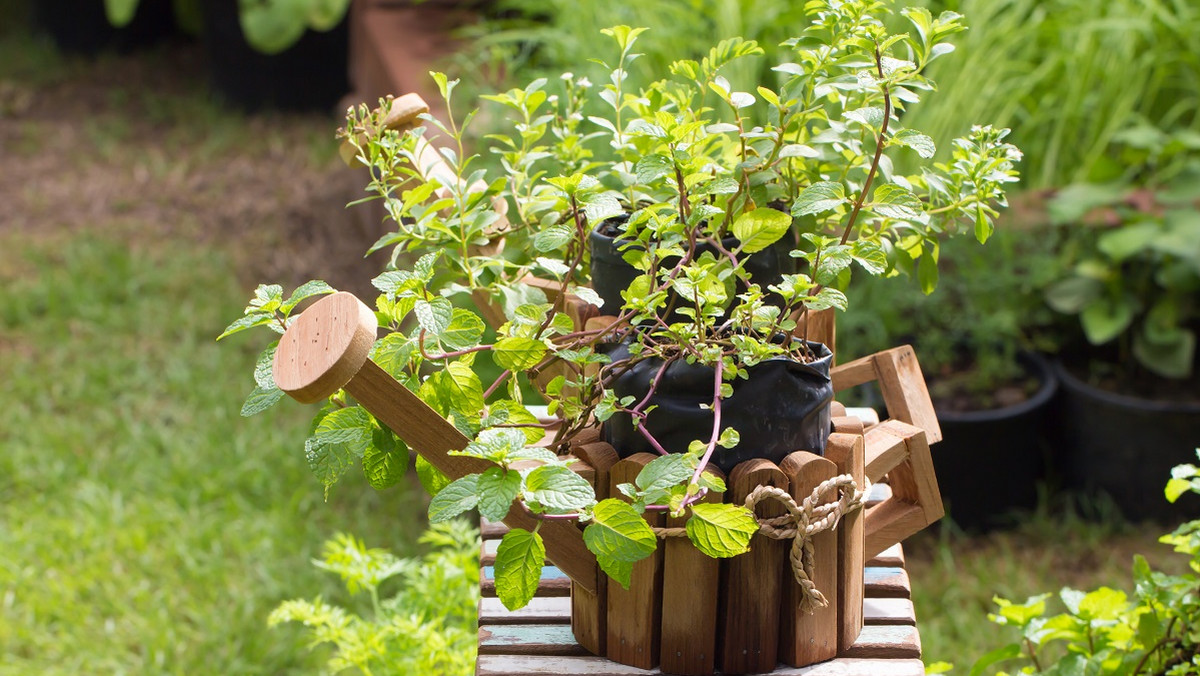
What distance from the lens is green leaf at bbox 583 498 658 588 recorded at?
3.28ft

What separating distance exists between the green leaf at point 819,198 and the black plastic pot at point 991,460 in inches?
69.0

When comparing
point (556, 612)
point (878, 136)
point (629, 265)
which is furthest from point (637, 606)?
point (878, 136)

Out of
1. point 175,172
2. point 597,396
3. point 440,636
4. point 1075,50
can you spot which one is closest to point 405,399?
point 597,396

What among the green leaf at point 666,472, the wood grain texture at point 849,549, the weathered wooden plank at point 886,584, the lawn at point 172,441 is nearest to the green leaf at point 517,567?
the green leaf at point 666,472

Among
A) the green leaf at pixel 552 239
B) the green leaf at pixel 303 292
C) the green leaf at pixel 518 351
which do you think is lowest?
the green leaf at pixel 518 351

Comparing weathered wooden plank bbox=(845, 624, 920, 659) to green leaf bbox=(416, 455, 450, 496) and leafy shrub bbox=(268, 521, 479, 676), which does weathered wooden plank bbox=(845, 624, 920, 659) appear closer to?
green leaf bbox=(416, 455, 450, 496)

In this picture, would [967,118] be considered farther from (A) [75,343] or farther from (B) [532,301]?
(A) [75,343]

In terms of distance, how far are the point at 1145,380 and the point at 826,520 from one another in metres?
2.25

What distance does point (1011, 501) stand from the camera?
9.66ft

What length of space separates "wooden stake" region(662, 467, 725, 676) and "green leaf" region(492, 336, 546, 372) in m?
0.19

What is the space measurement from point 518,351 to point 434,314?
0.32ft

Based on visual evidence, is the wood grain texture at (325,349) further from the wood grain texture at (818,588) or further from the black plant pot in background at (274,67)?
the black plant pot in background at (274,67)

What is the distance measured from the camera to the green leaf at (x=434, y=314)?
1031 millimetres

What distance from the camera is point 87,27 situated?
18.7 ft
